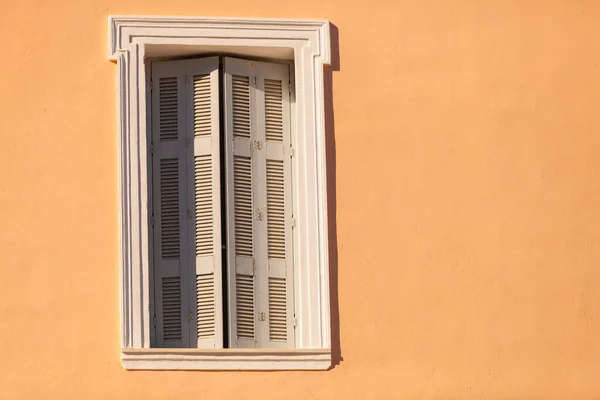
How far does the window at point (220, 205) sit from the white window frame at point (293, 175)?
0.13 m

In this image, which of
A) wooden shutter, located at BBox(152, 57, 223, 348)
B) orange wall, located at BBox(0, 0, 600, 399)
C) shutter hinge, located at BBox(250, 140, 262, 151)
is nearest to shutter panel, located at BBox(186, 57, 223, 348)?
wooden shutter, located at BBox(152, 57, 223, 348)

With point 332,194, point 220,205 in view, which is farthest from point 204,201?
point 332,194

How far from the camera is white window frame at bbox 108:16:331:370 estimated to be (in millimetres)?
14578

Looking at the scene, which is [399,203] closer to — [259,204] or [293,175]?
[293,175]

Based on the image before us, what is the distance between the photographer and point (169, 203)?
15.1 m

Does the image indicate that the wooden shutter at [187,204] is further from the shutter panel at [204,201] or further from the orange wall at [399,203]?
the orange wall at [399,203]

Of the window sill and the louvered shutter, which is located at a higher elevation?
the louvered shutter

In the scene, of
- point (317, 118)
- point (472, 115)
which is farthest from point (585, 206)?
point (317, 118)

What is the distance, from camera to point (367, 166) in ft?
49.5

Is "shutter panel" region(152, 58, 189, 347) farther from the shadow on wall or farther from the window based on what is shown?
the shadow on wall

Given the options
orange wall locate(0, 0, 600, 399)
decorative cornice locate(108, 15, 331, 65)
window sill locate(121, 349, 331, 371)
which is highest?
decorative cornice locate(108, 15, 331, 65)

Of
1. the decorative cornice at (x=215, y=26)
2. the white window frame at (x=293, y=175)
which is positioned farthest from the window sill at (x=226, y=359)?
the decorative cornice at (x=215, y=26)

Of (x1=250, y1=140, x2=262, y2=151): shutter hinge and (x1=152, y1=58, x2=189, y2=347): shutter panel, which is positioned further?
(x1=250, y1=140, x2=262, y2=151): shutter hinge

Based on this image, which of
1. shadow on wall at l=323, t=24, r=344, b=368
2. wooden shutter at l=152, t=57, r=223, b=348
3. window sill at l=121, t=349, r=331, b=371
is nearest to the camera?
window sill at l=121, t=349, r=331, b=371
